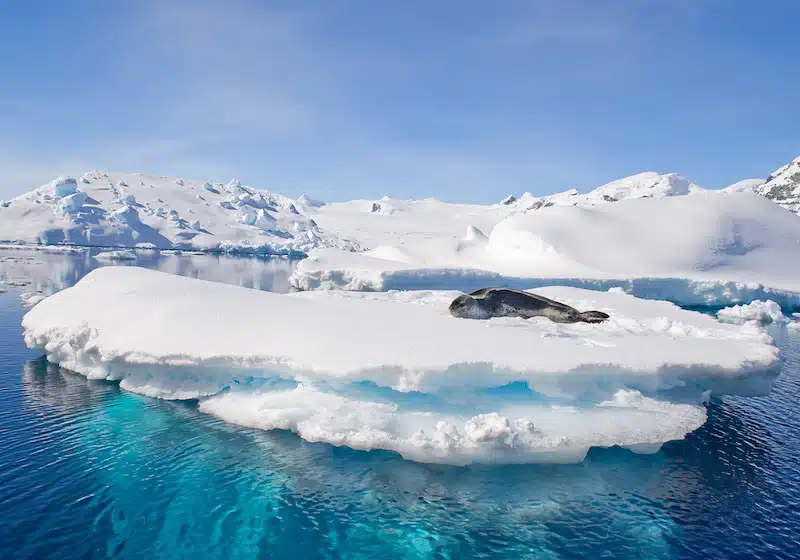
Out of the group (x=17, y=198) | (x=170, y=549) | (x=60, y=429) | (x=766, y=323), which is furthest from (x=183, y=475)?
(x=17, y=198)

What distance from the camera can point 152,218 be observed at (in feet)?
250

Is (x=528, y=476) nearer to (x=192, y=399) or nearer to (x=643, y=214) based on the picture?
(x=192, y=399)

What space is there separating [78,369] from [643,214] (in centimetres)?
4438

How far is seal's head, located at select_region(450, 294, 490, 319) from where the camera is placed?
12562mm

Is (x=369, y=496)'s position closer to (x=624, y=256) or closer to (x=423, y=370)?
(x=423, y=370)

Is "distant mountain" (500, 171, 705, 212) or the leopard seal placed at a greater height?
"distant mountain" (500, 171, 705, 212)

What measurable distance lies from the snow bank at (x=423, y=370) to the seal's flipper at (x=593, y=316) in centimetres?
49

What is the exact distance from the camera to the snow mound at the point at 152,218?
219 ft

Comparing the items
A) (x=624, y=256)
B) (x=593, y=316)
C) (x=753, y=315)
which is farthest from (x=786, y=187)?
(x=593, y=316)

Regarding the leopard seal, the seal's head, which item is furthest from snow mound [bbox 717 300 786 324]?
the seal's head

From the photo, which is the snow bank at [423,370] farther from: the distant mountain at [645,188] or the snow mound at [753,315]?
the distant mountain at [645,188]

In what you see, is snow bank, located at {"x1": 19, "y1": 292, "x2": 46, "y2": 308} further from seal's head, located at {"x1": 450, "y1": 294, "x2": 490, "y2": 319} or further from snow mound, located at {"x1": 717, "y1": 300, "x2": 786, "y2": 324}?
snow mound, located at {"x1": 717, "y1": 300, "x2": 786, "y2": 324}

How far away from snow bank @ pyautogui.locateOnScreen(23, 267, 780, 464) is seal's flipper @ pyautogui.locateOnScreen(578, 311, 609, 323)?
49 cm

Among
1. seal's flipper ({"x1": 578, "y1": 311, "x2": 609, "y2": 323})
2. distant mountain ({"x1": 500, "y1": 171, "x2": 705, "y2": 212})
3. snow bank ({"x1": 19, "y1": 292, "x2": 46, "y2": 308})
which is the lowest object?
snow bank ({"x1": 19, "y1": 292, "x2": 46, "y2": 308})
